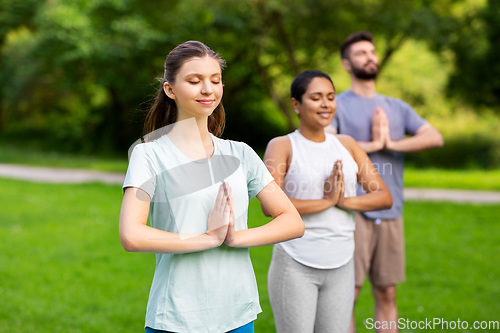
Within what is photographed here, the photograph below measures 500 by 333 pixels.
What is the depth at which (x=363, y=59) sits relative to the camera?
311 cm

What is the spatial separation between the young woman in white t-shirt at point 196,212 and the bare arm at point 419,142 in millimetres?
1424

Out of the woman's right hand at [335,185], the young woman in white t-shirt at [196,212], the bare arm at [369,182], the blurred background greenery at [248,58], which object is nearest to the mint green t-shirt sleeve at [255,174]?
the young woman in white t-shirt at [196,212]

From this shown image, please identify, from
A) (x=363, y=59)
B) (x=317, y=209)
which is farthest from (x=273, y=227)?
(x=363, y=59)

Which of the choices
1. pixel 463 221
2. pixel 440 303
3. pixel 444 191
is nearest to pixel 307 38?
pixel 444 191

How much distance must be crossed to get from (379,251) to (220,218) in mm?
1922

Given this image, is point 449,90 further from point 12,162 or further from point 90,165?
point 12,162

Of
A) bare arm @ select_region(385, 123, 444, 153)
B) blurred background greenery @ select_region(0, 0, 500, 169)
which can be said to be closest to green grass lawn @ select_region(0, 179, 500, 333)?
bare arm @ select_region(385, 123, 444, 153)

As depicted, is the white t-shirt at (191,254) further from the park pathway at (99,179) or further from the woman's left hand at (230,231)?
the park pathway at (99,179)

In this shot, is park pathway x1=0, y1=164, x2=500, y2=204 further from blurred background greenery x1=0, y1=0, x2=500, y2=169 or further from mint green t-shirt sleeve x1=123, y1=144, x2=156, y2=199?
mint green t-shirt sleeve x1=123, y1=144, x2=156, y2=199

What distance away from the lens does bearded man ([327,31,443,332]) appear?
3064 millimetres

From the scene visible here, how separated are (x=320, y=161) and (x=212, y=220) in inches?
36.7

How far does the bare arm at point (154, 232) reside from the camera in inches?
60.0

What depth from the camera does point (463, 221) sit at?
8.32m

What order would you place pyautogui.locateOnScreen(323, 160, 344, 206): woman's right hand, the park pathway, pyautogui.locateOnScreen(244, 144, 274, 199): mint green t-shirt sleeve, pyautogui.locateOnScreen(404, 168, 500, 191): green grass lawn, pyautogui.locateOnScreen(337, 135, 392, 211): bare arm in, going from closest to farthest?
pyautogui.locateOnScreen(244, 144, 274, 199): mint green t-shirt sleeve → pyautogui.locateOnScreen(323, 160, 344, 206): woman's right hand → pyautogui.locateOnScreen(337, 135, 392, 211): bare arm → the park pathway → pyautogui.locateOnScreen(404, 168, 500, 191): green grass lawn
